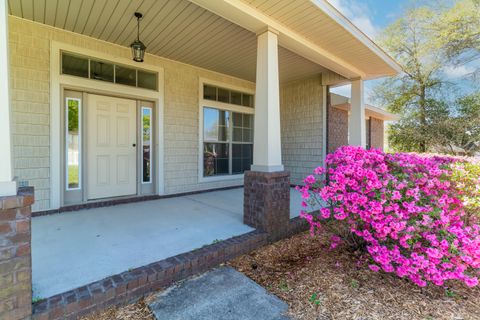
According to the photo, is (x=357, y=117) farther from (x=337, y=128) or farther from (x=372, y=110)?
(x=372, y=110)

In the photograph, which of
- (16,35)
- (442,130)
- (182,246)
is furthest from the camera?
(442,130)

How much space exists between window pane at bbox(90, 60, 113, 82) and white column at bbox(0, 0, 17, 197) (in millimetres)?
2762

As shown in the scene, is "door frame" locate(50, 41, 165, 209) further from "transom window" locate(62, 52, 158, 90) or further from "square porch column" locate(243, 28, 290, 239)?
"square porch column" locate(243, 28, 290, 239)

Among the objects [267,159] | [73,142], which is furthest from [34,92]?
[267,159]

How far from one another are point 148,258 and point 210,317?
88 cm

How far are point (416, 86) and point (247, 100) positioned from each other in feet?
28.8

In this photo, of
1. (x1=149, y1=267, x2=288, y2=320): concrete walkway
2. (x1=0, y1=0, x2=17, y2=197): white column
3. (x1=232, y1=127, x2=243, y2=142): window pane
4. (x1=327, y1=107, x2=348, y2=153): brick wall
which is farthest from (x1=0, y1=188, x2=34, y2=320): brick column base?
(x1=327, y1=107, x2=348, y2=153): brick wall

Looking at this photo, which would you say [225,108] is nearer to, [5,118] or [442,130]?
[5,118]

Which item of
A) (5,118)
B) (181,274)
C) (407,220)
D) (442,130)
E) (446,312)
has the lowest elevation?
(446,312)

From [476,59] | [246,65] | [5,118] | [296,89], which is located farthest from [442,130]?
[5,118]

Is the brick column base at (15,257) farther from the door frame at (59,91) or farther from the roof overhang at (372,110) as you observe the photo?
the roof overhang at (372,110)

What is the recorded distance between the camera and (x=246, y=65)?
5.14 meters

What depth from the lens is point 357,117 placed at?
5.02 m

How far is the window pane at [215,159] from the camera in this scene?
18.2 feet
